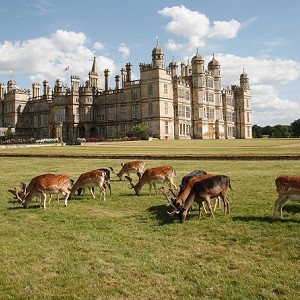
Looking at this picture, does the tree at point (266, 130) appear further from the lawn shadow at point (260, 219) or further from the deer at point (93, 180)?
the lawn shadow at point (260, 219)

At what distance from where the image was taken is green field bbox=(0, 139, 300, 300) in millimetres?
6727

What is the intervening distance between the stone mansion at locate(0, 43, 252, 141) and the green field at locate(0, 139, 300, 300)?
221ft

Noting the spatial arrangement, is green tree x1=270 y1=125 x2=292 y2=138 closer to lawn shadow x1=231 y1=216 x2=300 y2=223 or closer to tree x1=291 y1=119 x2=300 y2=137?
tree x1=291 y1=119 x2=300 y2=137

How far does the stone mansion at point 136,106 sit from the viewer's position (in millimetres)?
80250

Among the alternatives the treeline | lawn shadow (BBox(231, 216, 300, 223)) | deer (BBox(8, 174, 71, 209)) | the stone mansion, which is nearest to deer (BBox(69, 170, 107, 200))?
deer (BBox(8, 174, 71, 209))

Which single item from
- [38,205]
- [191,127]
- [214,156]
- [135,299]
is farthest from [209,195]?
[191,127]

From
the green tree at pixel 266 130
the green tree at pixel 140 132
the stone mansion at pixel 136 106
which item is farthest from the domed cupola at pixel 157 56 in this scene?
the green tree at pixel 266 130

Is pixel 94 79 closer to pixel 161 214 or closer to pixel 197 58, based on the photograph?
pixel 197 58

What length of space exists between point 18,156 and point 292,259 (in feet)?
110

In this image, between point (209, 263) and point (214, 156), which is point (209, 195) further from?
point (214, 156)

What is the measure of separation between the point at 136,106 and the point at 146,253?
252ft

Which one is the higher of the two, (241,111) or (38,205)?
(241,111)

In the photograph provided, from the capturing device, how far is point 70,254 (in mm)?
8438

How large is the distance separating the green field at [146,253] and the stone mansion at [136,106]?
2656 inches
